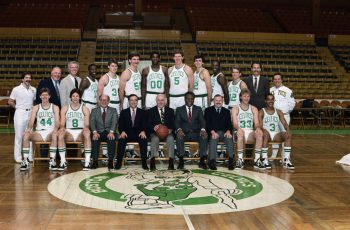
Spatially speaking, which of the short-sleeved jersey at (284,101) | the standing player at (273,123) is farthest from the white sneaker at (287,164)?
the short-sleeved jersey at (284,101)

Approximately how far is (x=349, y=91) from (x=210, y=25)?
23.0 ft

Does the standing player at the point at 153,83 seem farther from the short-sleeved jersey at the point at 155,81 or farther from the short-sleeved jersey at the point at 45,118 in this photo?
the short-sleeved jersey at the point at 45,118

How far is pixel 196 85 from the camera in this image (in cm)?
702

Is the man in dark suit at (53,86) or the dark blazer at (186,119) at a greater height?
the man in dark suit at (53,86)

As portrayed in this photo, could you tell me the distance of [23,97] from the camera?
673cm

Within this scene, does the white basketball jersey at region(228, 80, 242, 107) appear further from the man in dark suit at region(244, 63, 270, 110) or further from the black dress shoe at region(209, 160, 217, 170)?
the black dress shoe at region(209, 160, 217, 170)

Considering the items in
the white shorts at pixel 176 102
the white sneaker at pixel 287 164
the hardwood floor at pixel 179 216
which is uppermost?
the white shorts at pixel 176 102

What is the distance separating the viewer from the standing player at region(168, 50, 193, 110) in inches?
265

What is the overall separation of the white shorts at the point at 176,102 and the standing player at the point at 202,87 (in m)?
0.28

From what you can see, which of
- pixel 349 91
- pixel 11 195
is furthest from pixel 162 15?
pixel 11 195

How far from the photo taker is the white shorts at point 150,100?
22.3 feet

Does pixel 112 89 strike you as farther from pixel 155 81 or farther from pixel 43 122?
pixel 43 122

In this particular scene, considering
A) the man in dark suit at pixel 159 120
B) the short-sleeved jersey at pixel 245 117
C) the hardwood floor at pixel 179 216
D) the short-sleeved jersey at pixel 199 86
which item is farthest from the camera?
the short-sleeved jersey at pixel 199 86

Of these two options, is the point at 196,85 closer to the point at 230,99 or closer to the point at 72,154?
the point at 230,99
